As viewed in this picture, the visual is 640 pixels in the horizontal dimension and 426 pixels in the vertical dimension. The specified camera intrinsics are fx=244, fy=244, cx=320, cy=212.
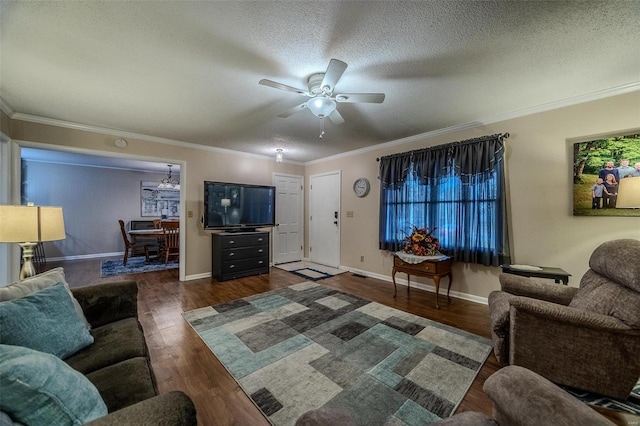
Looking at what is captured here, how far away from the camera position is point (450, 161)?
11.0 feet

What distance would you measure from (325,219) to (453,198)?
104 inches

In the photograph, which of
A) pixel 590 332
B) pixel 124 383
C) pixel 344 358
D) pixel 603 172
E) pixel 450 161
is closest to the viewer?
pixel 124 383

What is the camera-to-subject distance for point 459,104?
2680 millimetres

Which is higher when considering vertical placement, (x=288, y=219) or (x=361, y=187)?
(x=361, y=187)

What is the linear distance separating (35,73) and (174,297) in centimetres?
274

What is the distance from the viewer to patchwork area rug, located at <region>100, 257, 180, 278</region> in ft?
15.7

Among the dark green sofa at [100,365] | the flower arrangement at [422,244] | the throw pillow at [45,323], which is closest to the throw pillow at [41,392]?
the dark green sofa at [100,365]

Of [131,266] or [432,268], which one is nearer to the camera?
[432,268]

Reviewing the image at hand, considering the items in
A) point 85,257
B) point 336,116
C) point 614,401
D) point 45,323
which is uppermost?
point 336,116

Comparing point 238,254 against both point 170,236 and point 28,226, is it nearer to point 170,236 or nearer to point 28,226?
point 170,236

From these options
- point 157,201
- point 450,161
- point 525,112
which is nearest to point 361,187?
point 450,161

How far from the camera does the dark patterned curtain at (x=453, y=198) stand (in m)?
2.97

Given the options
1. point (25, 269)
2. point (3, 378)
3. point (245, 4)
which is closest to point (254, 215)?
point (25, 269)

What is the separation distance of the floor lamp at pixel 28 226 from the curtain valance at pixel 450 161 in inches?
151
